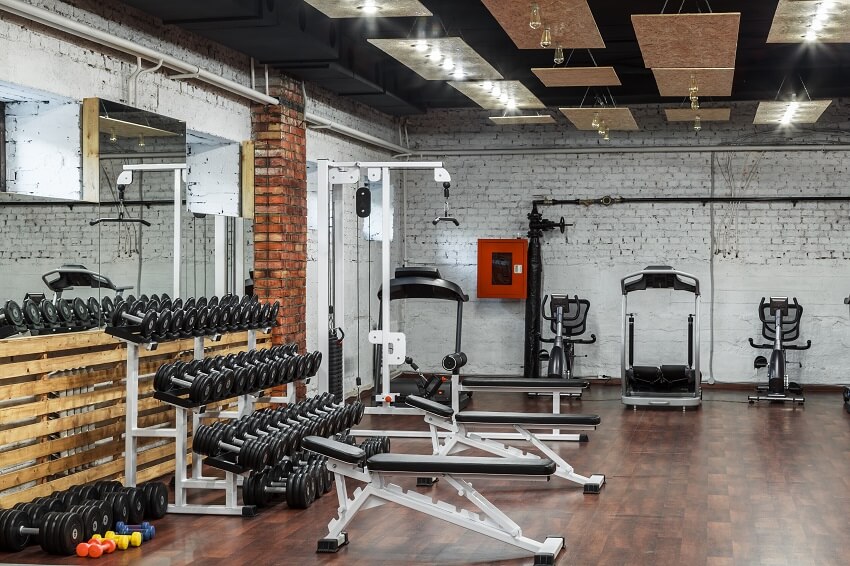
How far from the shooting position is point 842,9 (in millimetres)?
6027

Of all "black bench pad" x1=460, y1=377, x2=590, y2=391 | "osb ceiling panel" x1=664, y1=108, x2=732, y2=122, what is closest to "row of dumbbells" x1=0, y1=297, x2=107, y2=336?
"black bench pad" x1=460, y1=377, x2=590, y2=391

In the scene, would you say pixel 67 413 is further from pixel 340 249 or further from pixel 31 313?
pixel 340 249

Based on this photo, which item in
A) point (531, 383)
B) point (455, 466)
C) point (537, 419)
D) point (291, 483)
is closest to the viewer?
point (455, 466)

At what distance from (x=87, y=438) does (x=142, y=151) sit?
181 centimetres

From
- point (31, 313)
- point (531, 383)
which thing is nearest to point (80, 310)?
point (31, 313)

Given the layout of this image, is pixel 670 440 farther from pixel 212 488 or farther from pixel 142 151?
pixel 142 151

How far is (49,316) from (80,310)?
11.9 inches

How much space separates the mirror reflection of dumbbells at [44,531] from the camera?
4.76 metres

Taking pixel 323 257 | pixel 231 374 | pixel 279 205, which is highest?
pixel 279 205

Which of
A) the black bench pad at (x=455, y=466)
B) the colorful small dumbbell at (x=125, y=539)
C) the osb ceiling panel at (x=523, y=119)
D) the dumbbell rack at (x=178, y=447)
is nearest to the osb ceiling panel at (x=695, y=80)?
the osb ceiling panel at (x=523, y=119)

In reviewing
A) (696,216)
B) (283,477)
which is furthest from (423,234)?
(283,477)

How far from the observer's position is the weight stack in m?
7.68

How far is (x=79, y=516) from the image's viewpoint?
489 centimetres

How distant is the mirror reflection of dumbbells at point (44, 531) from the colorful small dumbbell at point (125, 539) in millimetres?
141
